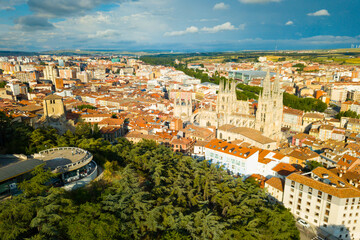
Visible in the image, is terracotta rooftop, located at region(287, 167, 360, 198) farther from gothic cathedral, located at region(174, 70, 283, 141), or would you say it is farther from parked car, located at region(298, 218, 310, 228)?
gothic cathedral, located at region(174, 70, 283, 141)

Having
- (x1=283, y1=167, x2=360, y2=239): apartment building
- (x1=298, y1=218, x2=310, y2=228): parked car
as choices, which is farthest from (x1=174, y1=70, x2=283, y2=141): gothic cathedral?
(x1=298, y1=218, x2=310, y2=228): parked car

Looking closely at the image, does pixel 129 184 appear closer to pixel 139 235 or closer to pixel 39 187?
pixel 139 235

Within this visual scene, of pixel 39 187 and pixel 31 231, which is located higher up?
pixel 39 187

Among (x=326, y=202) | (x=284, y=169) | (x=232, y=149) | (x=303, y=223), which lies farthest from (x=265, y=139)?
(x=326, y=202)

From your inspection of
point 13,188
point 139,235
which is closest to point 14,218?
point 13,188

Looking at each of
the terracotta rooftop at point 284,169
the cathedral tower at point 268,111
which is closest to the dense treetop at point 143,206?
the terracotta rooftop at point 284,169

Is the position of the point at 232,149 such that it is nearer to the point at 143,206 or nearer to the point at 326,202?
the point at 326,202
